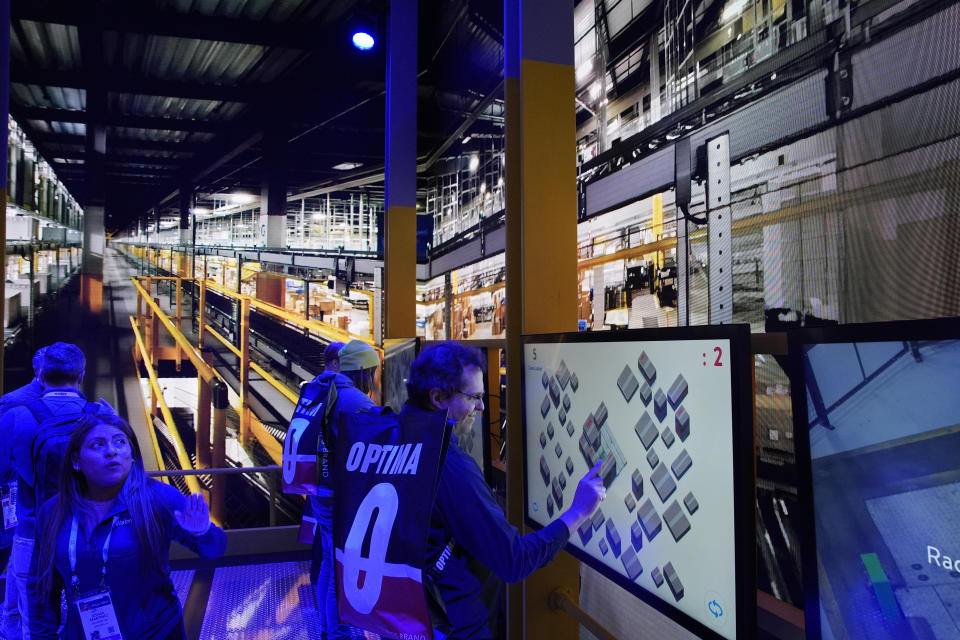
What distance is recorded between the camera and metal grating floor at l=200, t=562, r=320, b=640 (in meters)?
3.36

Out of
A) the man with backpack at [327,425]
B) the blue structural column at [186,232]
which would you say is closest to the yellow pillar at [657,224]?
the man with backpack at [327,425]

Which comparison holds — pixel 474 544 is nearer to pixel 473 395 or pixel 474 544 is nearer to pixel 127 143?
pixel 473 395

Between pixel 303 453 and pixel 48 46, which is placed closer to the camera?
pixel 303 453

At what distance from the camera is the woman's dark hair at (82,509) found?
1.68 meters

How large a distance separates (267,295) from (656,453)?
503 cm

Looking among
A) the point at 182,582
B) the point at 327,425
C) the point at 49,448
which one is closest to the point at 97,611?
the point at 327,425

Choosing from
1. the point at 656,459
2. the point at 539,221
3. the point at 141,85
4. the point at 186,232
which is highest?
the point at 141,85

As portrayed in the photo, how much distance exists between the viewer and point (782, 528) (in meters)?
1.51

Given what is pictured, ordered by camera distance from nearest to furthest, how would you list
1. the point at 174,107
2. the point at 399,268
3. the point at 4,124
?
the point at 4,124 → the point at 399,268 → the point at 174,107

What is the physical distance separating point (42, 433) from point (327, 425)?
1319 mm

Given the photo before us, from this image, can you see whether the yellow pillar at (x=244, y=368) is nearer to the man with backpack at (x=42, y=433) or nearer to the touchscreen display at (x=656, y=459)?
the man with backpack at (x=42, y=433)

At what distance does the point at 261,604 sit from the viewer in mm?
3775

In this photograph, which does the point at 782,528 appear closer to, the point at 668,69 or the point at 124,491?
the point at 668,69

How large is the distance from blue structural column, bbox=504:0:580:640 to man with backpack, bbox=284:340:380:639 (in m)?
0.70
